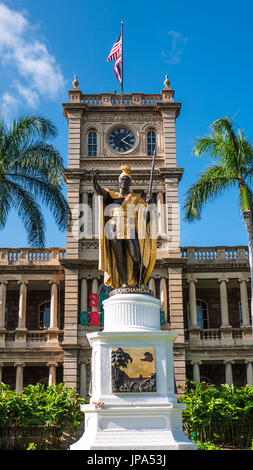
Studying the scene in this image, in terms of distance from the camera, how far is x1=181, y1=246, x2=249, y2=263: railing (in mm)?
28438

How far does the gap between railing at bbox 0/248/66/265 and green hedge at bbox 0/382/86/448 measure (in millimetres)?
9398

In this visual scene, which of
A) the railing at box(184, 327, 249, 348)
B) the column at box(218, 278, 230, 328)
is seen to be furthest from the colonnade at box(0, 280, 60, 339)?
the column at box(218, 278, 230, 328)

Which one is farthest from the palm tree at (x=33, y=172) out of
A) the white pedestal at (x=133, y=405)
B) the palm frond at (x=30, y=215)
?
the white pedestal at (x=133, y=405)

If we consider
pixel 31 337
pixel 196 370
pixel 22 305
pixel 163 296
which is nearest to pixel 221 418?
pixel 196 370

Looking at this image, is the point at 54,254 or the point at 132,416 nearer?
the point at 132,416

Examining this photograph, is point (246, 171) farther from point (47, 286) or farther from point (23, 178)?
point (47, 286)

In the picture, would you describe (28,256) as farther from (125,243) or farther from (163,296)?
(125,243)

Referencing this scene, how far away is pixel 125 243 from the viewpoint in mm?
10305

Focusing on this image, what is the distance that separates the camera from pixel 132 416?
336 inches

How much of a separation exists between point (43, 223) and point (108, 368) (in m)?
8.73

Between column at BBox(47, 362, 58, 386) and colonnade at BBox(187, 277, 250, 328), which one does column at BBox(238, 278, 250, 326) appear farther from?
column at BBox(47, 362, 58, 386)

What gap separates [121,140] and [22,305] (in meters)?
10.4
